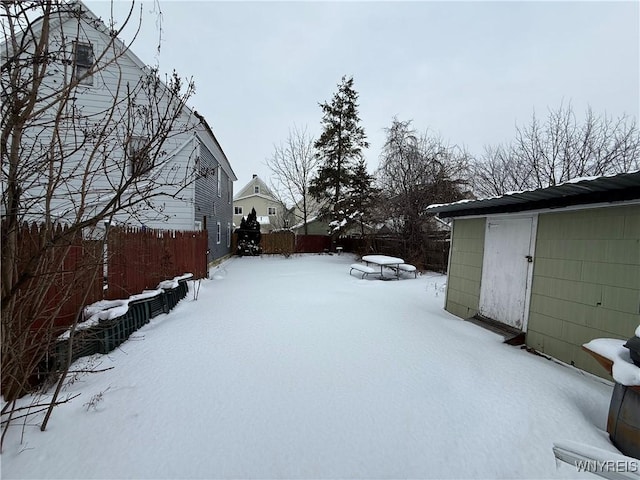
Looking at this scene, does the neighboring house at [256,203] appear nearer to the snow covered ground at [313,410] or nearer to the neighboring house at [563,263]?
the neighboring house at [563,263]

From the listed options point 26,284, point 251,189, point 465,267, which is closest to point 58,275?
point 26,284

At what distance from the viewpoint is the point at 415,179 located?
47.3ft

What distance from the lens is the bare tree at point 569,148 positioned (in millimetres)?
9727

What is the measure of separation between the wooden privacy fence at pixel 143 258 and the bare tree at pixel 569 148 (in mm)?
11337

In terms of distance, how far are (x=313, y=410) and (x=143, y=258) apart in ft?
14.8

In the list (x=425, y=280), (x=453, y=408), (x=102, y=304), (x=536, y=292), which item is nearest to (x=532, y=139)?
(x=425, y=280)

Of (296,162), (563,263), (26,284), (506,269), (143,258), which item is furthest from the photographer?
(296,162)

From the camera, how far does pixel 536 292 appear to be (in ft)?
14.4

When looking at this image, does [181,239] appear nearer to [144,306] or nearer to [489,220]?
[144,306]

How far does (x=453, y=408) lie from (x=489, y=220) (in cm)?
394

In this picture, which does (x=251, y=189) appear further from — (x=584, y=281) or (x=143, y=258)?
(x=584, y=281)

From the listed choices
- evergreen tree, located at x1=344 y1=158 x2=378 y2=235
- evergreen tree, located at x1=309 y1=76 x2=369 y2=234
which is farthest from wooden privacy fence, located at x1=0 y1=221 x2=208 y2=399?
evergreen tree, located at x1=309 y1=76 x2=369 y2=234

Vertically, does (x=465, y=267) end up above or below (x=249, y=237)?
above

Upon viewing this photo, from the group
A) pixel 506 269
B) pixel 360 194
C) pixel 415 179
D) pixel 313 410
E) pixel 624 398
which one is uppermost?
pixel 415 179
